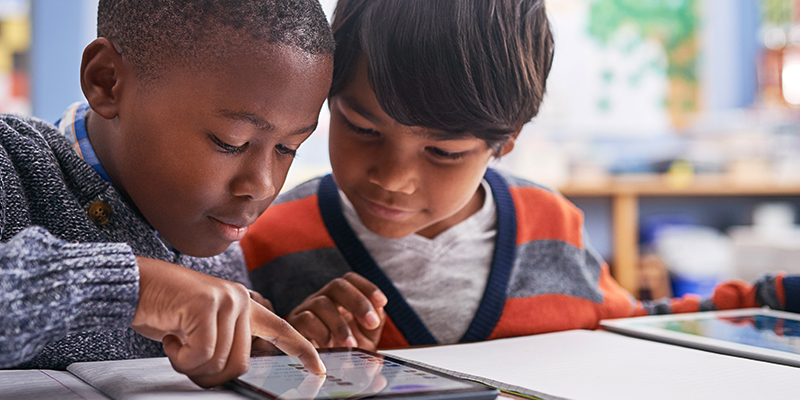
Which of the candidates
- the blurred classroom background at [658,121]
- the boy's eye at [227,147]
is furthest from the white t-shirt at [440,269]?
the blurred classroom background at [658,121]

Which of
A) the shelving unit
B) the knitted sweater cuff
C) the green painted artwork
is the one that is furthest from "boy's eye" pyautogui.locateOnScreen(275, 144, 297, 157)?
the green painted artwork

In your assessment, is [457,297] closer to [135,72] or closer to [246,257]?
[246,257]

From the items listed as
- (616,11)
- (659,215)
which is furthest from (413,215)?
(616,11)

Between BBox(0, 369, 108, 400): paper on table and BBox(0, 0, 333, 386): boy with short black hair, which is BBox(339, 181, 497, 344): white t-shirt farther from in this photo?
BBox(0, 369, 108, 400): paper on table

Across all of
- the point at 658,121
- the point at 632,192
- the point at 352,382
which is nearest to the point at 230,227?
the point at 352,382

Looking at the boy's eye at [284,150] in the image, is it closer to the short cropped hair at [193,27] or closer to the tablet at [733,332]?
the short cropped hair at [193,27]

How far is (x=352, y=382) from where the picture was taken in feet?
1.34

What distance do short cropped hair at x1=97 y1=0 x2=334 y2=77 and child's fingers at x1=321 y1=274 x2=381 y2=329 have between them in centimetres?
23

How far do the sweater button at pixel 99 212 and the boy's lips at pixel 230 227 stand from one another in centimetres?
9

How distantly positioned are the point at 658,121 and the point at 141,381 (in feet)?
9.58

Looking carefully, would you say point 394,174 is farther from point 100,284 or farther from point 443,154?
point 100,284

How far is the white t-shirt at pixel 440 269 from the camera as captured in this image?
84cm

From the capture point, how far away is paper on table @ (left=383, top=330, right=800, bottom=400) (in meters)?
0.43

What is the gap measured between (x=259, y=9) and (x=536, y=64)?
321 mm
